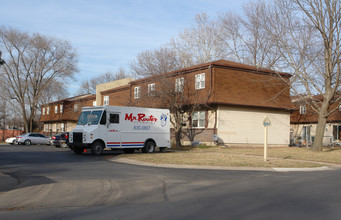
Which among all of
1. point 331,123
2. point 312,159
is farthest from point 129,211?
point 331,123

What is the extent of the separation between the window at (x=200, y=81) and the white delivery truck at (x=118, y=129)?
741 centimetres

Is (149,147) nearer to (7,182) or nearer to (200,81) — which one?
(200,81)

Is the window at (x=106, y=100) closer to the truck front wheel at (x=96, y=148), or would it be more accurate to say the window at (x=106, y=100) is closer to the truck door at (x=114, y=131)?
the truck door at (x=114, y=131)

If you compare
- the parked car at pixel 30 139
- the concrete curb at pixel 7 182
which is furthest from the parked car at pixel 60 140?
the concrete curb at pixel 7 182

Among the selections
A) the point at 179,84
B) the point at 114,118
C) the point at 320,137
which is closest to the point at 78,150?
the point at 114,118

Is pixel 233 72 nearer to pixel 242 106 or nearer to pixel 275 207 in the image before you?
pixel 242 106

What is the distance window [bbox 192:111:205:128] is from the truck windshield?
12.2 meters

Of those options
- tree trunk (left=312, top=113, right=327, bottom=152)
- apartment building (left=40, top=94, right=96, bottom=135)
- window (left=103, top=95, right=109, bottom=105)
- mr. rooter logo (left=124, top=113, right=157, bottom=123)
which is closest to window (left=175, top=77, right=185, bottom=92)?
mr. rooter logo (left=124, top=113, right=157, bottom=123)

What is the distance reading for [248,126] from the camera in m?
31.4

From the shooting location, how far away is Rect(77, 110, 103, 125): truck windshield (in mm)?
21125

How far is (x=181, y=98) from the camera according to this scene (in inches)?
1174

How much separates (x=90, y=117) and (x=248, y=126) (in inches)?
607

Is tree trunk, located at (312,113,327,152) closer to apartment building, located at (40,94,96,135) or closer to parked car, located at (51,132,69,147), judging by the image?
parked car, located at (51,132,69,147)

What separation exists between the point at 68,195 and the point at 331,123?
1551 inches
